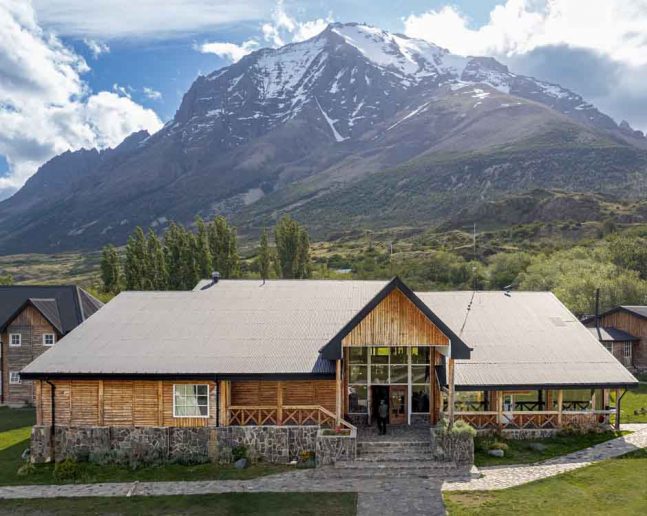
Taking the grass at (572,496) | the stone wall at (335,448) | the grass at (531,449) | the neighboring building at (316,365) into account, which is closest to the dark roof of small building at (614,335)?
the neighboring building at (316,365)

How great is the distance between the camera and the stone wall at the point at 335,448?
22375 millimetres

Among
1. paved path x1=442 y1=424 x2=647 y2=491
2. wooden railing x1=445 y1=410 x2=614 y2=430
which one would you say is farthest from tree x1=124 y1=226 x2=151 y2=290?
paved path x1=442 y1=424 x2=647 y2=491

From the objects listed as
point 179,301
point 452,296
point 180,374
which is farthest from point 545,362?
point 179,301

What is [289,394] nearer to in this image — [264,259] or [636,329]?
[636,329]

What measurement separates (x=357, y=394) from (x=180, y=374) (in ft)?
26.4

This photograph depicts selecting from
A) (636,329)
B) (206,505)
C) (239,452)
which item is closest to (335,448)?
(239,452)

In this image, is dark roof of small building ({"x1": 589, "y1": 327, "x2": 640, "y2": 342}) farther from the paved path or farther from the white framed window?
the white framed window

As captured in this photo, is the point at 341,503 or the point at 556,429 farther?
the point at 556,429

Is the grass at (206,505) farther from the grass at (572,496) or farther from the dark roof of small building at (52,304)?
the dark roof of small building at (52,304)

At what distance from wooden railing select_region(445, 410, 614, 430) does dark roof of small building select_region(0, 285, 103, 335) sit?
29658mm

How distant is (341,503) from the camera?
62.6 feet

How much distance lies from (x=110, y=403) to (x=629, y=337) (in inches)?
1746

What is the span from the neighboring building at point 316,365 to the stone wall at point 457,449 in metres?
1.62

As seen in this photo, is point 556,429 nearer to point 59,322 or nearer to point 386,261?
point 59,322
